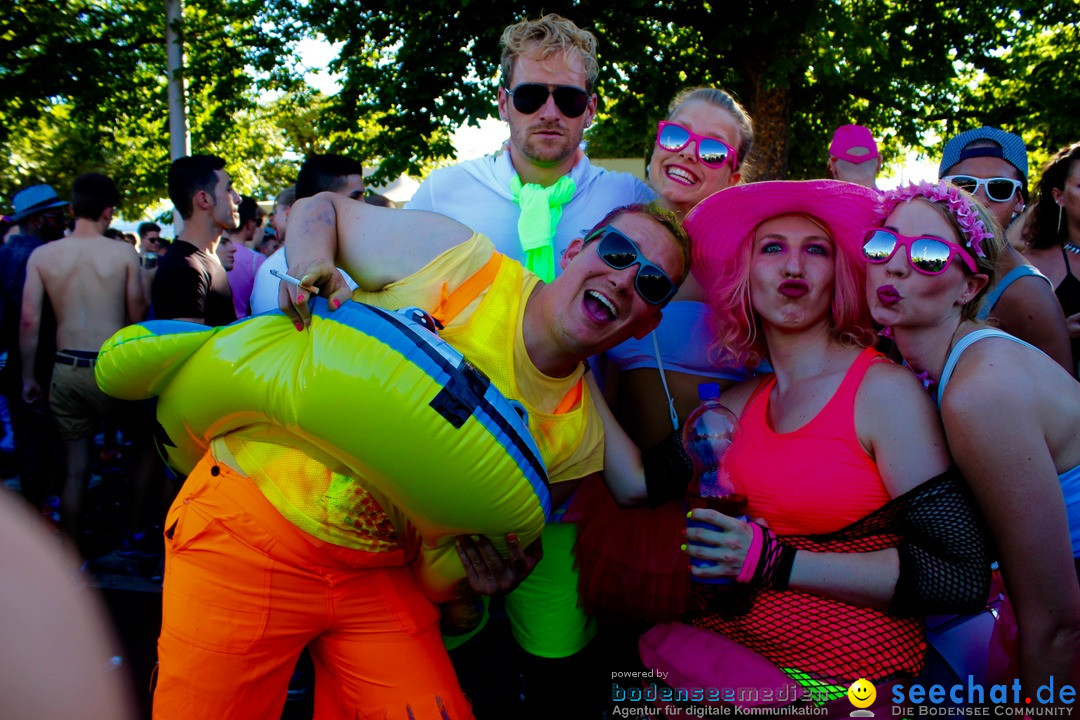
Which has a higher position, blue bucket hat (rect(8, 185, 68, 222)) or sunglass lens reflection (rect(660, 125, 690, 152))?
blue bucket hat (rect(8, 185, 68, 222))

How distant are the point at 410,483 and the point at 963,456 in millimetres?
1380

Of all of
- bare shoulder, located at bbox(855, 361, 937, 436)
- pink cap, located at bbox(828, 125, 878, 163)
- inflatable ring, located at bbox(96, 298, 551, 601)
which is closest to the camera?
inflatable ring, located at bbox(96, 298, 551, 601)

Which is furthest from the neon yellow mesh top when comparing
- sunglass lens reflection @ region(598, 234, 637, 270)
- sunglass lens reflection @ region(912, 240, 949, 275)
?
sunglass lens reflection @ region(912, 240, 949, 275)

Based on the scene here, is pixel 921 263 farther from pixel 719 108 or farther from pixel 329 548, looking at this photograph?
pixel 329 548

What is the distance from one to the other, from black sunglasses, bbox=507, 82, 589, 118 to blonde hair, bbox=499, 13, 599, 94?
0.28 feet

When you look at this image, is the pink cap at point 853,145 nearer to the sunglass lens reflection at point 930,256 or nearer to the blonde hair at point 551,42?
the blonde hair at point 551,42

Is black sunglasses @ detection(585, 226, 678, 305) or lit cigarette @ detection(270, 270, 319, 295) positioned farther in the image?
black sunglasses @ detection(585, 226, 678, 305)

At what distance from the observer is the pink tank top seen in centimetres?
195

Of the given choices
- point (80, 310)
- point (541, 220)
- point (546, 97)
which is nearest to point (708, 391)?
point (541, 220)

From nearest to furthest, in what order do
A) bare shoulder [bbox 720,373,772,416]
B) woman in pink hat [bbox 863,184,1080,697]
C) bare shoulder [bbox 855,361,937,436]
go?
woman in pink hat [bbox 863,184,1080,697], bare shoulder [bbox 855,361,937,436], bare shoulder [bbox 720,373,772,416]

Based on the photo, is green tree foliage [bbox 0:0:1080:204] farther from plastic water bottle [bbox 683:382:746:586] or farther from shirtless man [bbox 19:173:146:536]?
plastic water bottle [bbox 683:382:746:586]

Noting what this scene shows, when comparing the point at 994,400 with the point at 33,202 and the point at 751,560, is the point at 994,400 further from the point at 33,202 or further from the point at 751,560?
the point at 33,202

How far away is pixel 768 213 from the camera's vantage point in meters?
2.37

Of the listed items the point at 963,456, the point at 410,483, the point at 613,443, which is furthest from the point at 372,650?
the point at 963,456
